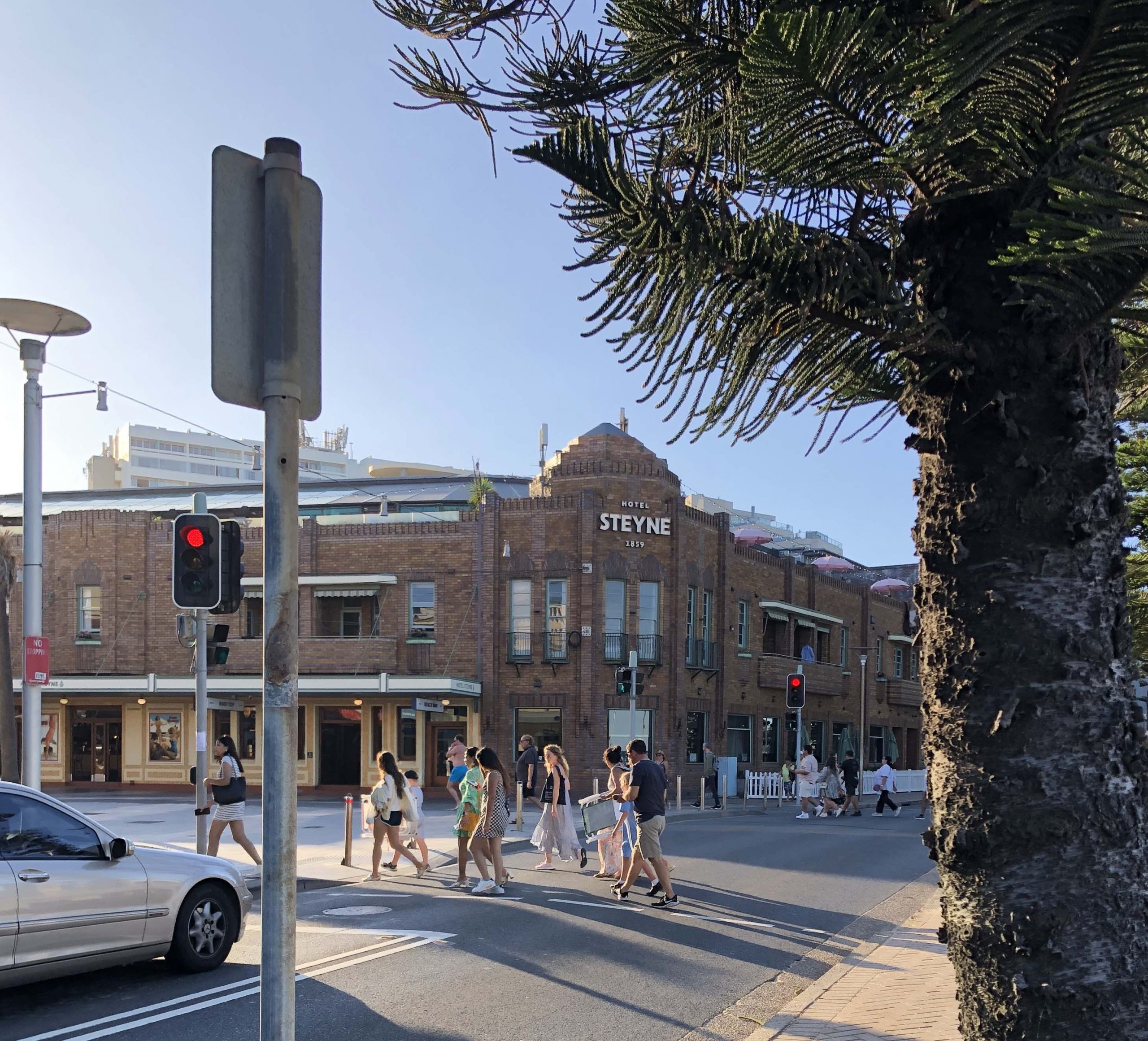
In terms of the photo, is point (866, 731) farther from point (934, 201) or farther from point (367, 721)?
point (934, 201)

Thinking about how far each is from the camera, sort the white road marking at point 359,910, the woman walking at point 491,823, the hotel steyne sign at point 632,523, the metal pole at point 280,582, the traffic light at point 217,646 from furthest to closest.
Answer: the hotel steyne sign at point 632,523 → the traffic light at point 217,646 → the woman walking at point 491,823 → the white road marking at point 359,910 → the metal pole at point 280,582

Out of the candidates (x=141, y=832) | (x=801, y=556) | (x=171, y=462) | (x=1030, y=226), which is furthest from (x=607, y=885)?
(x=171, y=462)

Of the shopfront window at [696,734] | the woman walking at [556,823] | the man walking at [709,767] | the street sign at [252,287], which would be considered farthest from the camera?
the shopfront window at [696,734]

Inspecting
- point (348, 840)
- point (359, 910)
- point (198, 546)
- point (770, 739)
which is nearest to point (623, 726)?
point (770, 739)

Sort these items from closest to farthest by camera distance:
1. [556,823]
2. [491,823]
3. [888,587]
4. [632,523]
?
1. [491,823]
2. [556,823]
3. [632,523]
4. [888,587]

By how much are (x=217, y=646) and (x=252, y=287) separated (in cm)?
1383

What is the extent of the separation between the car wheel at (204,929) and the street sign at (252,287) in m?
7.16

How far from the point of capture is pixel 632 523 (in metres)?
34.5

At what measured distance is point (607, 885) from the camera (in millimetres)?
14375

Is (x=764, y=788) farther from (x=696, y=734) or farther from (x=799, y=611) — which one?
(x=799, y=611)

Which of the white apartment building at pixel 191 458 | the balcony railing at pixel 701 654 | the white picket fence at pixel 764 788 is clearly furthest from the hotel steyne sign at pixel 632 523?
the white apartment building at pixel 191 458

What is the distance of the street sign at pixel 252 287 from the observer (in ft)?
9.95

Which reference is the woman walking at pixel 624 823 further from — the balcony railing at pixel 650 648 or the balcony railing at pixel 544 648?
the balcony railing at pixel 650 648

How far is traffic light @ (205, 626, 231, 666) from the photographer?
52.2ft
